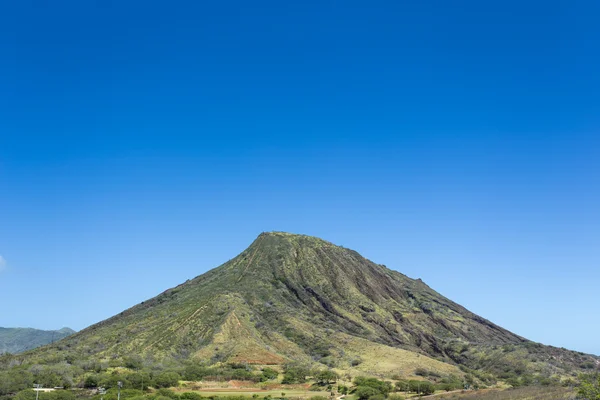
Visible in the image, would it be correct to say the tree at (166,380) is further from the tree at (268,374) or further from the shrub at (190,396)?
the tree at (268,374)

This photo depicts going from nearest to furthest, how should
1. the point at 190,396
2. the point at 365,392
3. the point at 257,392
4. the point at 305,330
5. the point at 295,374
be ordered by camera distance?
the point at 190,396 → the point at 365,392 → the point at 257,392 → the point at 295,374 → the point at 305,330

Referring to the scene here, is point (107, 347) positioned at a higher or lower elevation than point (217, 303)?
lower

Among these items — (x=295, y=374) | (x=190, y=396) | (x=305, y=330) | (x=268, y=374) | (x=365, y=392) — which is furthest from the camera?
(x=305, y=330)

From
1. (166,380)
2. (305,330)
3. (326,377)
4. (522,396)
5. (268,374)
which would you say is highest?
(305,330)

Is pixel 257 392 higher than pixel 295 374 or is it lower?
lower

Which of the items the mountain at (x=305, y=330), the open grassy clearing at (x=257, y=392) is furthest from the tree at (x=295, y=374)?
the mountain at (x=305, y=330)

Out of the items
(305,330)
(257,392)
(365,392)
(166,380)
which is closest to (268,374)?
(257,392)

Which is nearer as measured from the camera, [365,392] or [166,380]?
[365,392]

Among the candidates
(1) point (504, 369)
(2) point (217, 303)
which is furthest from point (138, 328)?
(1) point (504, 369)

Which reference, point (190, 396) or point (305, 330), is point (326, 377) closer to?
point (190, 396)

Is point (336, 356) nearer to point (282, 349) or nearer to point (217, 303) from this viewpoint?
point (282, 349)
